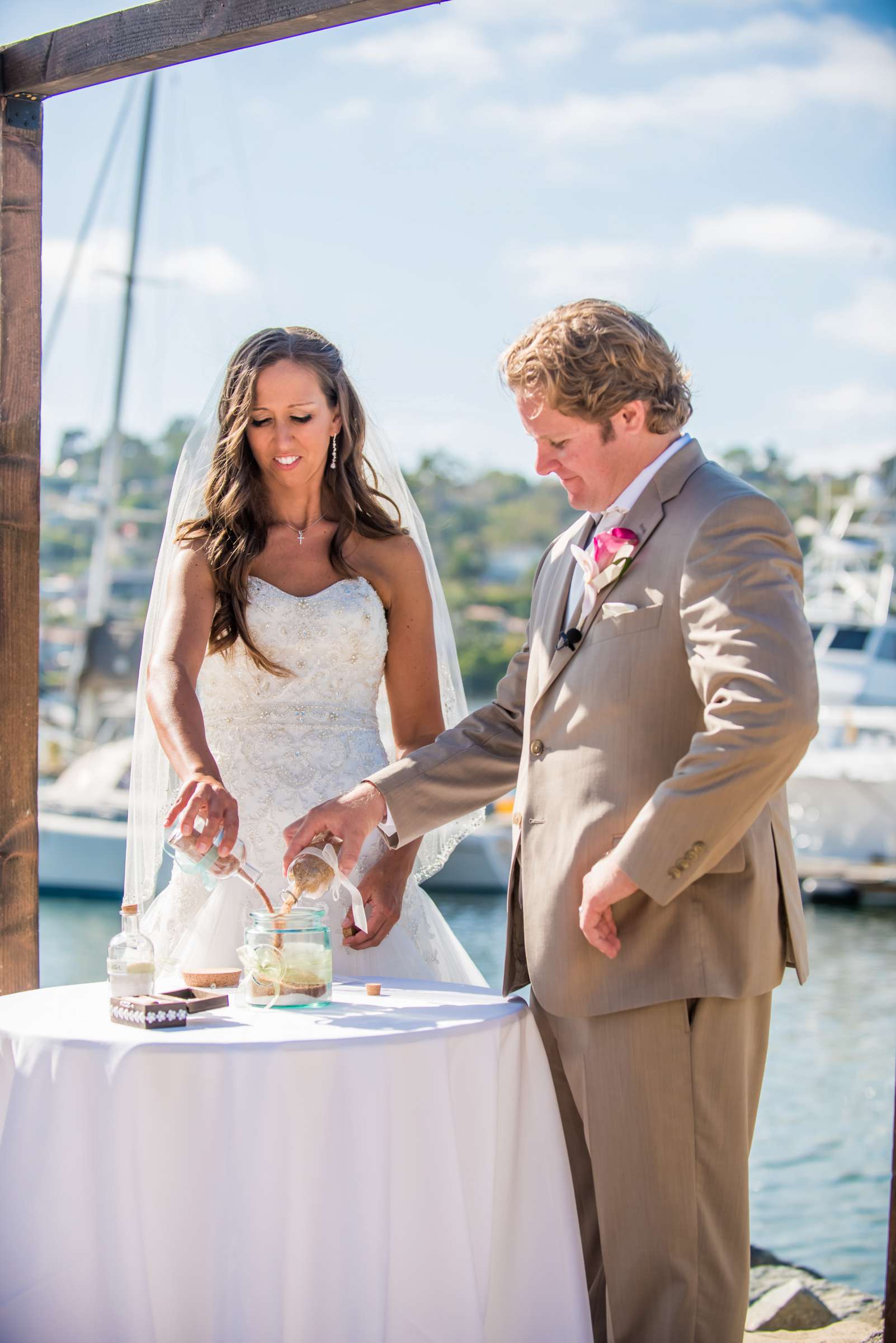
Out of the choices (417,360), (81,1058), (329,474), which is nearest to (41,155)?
(329,474)

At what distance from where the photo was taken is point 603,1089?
2174mm

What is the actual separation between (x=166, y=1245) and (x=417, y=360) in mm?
43937

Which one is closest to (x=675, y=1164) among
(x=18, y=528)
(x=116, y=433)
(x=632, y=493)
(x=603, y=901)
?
(x=603, y=901)

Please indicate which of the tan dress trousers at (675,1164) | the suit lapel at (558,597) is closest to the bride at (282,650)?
the suit lapel at (558,597)

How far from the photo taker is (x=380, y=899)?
2.92 metres

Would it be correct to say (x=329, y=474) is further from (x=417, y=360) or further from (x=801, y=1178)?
(x=417, y=360)

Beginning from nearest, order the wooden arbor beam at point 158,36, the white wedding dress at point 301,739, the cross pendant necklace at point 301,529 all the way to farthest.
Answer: the wooden arbor beam at point 158,36
the white wedding dress at point 301,739
the cross pendant necklace at point 301,529

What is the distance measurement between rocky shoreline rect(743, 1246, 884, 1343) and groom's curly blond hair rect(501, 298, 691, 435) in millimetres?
2525

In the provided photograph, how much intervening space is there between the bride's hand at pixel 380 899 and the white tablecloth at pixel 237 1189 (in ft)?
2.49

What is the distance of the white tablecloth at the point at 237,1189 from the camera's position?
1965mm

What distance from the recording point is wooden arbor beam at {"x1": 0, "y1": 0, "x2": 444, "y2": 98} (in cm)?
269

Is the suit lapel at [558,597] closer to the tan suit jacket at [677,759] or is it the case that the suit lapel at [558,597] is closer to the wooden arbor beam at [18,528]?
the tan suit jacket at [677,759]

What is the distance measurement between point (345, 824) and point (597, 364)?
35.9 inches

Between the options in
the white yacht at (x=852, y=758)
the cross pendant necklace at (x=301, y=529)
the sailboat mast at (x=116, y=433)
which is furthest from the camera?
the sailboat mast at (x=116, y=433)
